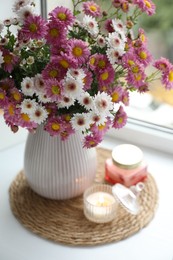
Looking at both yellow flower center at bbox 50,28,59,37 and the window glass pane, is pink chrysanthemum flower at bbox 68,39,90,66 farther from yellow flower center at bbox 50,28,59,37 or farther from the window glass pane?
the window glass pane

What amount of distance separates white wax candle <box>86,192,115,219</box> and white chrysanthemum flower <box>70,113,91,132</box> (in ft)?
0.84

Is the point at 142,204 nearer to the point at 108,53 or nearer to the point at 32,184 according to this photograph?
the point at 32,184

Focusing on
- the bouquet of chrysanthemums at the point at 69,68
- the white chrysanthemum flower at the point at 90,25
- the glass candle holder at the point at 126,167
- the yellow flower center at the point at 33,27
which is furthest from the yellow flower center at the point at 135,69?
the glass candle holder at the point at 126,167

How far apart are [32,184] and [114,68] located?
0.38 m

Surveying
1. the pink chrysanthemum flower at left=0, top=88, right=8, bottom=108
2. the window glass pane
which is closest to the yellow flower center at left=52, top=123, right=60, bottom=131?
the pink chrysanthemum flower at left=0, top=88, right=8, bottom=108

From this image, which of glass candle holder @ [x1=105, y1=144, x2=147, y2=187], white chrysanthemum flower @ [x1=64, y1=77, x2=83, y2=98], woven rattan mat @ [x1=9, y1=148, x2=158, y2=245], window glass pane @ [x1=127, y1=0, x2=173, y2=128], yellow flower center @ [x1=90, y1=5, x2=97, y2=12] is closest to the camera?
white chrysanthemum flower @ [x1=64, y1=77, x2=83, y2=98]

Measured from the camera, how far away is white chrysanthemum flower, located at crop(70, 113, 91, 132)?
2.92 feet

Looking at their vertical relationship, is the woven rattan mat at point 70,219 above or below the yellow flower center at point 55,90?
below

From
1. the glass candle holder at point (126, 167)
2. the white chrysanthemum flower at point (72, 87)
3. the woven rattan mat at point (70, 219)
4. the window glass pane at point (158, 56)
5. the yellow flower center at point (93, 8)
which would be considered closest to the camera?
the white chrysanthemum flower at point (72, 87)

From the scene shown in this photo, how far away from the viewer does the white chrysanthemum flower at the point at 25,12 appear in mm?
885

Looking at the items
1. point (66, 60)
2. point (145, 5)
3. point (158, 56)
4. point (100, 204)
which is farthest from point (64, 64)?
point (158, 56)

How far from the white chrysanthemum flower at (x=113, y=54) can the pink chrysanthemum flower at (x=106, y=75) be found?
0.02 metres

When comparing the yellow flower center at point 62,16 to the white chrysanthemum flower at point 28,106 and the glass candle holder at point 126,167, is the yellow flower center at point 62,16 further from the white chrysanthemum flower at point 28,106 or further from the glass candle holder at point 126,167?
the glass candle holder at point 126,167

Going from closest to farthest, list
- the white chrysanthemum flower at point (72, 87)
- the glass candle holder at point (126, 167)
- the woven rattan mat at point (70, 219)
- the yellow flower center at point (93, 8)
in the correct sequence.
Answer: the white chrysanthemum flower at point (72, 87)
the yellow flower center at point (93, 8)
the woven rattan mat at point (70, 219)
the glass candle holder at point (126, 167)
